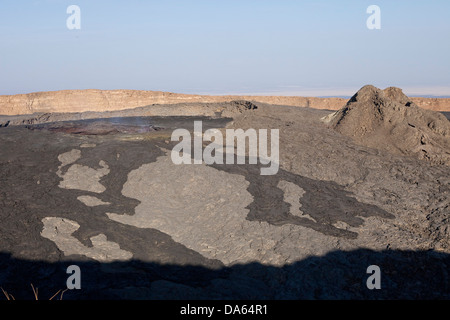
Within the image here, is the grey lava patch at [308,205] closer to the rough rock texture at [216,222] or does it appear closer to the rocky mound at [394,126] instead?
the rough rock texture at [216,222]

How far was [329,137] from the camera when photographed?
10.9 metres

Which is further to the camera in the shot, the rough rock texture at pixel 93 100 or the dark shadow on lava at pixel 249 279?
the rough rock texture at pixel 93 100

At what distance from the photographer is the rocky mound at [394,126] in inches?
403

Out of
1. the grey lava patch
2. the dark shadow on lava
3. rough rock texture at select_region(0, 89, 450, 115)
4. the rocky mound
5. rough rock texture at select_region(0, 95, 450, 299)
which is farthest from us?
rough rock texture at select_region(0, 89, 450, 115)

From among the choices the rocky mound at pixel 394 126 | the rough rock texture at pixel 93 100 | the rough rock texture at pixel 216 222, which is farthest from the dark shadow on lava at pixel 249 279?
the rough rock texture at pixel 93 100

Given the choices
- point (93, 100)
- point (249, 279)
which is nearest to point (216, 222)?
point (249, 279)

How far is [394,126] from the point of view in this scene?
10.9 metres

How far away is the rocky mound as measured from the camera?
10.2m

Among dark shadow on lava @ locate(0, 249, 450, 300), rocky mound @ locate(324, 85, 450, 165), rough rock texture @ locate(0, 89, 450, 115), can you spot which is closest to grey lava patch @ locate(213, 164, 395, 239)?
dark shadow on lava @ locate(0, 249, 450, 300)

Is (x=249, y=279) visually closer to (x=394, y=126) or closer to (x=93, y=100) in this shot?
(x=394, y=126)

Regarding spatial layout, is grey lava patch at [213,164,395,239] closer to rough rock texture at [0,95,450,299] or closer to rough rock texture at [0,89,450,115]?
rough rock texture at [0,95,450,299]

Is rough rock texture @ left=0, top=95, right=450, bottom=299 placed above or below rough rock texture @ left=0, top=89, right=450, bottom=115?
below
